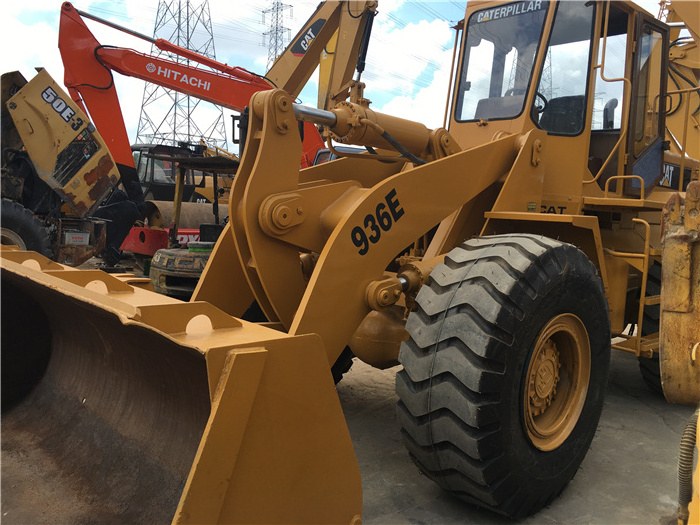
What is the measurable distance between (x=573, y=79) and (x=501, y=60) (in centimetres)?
55

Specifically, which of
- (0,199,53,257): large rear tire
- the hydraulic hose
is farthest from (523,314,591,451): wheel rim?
(0,199,53,257): large rear tire

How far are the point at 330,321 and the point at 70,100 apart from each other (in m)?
8.27

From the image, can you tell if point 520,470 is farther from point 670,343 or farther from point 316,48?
point 316,48

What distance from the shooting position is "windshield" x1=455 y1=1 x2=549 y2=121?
14.2ft

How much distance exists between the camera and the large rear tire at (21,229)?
326 inches

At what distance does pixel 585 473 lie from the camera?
3561mm

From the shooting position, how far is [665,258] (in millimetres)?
2092

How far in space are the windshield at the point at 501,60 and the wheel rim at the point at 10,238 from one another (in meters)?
6.71

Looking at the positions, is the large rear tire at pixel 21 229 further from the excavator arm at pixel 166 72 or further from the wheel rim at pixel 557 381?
the wheel rim at pixel 557 381

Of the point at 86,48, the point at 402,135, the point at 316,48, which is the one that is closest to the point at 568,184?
the point at 402,135

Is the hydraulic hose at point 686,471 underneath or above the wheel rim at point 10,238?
underneath

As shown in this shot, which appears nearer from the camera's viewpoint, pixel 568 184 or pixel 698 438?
pixel 698 438

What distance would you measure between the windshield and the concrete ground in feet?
7.95

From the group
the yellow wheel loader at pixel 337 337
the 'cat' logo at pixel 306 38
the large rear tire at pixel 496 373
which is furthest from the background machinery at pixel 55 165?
the large rear tire at pixel 496 373
